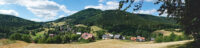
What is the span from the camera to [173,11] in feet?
59.1

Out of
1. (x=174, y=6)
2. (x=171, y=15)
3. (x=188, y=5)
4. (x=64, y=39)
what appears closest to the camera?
(x=188, y=5)

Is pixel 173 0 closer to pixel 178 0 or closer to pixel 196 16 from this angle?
pixel 178 0

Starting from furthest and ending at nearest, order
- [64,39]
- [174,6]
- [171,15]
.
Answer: [64,39], [171,15], [174,6]

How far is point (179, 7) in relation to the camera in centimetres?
1738

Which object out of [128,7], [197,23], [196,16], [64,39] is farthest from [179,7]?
[64,39]

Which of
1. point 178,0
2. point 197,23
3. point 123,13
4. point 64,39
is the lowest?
point 64,39

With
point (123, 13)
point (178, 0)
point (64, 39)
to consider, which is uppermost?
point (178, 0)

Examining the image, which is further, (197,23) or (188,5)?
(197,23)

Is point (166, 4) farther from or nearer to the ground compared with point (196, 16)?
farther from the ground

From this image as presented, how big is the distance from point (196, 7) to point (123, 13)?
7.10m

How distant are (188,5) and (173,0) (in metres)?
1.43

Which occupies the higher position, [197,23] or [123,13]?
[123,13]

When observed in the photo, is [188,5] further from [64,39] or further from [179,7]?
[64,39]

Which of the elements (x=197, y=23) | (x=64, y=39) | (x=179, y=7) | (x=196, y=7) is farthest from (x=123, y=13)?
(x=64, y=39)
